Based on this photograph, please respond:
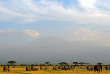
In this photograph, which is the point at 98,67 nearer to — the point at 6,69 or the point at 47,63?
the point at 6,69

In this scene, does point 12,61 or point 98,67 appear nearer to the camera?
point 98,67

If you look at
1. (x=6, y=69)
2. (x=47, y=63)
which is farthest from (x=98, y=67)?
(x=47, y=63)

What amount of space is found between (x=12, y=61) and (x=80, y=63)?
45.2m

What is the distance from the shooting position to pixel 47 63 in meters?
113

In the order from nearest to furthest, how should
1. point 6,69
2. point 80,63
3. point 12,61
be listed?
point 6,69 → point 12,61 → point 80,63

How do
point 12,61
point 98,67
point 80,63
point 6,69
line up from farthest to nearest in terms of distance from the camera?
point 80,63 < point 12,61 < point 6,69 < point 98,67

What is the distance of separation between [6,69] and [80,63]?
74454mm

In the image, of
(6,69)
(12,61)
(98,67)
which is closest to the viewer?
(98,67)

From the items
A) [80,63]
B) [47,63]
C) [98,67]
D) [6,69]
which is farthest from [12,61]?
[98,67]

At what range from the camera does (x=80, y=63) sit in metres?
118

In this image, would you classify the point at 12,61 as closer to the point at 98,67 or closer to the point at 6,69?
the point at 6,69

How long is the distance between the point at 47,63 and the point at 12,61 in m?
22.3

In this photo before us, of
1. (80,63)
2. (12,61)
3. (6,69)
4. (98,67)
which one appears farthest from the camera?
(80,63)

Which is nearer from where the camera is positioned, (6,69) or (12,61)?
(6,69)
